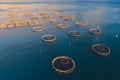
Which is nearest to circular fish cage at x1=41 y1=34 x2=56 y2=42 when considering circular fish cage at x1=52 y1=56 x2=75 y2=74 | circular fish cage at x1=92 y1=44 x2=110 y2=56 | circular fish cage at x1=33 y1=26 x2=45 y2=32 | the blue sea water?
the blue sea water

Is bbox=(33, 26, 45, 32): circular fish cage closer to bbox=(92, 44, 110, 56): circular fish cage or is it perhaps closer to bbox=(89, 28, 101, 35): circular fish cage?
bbox=(89, 28, 101, 35): circular fish cage

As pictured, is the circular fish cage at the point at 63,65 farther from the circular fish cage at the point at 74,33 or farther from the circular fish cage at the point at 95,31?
the circular fish cage at the point at 95,31

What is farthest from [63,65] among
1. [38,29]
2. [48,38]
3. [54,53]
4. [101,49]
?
[38,29]

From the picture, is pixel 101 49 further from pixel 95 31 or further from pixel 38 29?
pixel 38 29

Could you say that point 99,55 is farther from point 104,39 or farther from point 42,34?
point 42,34

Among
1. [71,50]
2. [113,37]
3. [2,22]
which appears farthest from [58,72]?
[2,22]
